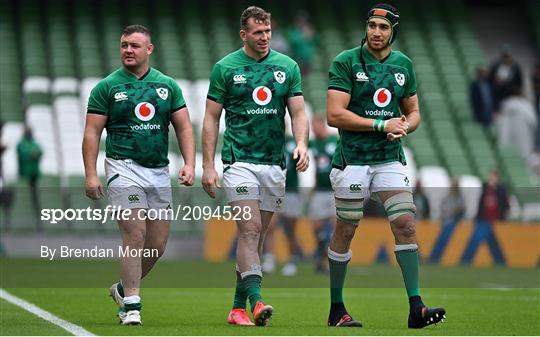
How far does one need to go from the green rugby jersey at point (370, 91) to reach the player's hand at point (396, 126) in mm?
272

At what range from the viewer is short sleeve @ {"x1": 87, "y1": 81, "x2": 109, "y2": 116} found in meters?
11.5

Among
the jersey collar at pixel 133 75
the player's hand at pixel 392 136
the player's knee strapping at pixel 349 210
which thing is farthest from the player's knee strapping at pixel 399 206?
the jersey collar at pixel 133 75

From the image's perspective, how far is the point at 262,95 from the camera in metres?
11.7

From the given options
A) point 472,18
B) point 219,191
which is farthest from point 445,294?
point 472,18

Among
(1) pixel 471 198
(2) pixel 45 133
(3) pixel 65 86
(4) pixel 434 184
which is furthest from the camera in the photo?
(3) pixel 65 86

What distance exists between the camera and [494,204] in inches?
1004

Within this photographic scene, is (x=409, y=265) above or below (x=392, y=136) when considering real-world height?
below

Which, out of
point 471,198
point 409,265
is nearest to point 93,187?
point 409,265

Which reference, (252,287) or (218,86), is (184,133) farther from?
(252,287)

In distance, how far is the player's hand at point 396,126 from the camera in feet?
37.1

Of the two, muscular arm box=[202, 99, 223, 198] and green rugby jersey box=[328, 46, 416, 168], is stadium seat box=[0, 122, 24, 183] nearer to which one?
muscular arm box=[202, 99, 223, 198]

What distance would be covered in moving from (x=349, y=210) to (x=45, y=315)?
2761mm

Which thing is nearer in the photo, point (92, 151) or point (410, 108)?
point (92, 151)

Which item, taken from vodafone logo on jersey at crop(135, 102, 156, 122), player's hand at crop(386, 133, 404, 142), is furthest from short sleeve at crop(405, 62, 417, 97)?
vodafone logo on jersey at crop(135, 102, 156, 122)
